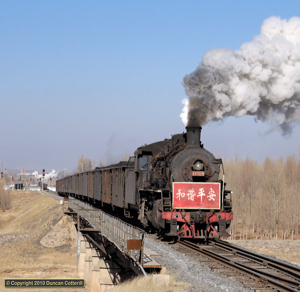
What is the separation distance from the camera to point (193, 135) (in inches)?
665

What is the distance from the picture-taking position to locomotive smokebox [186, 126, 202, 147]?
1683 cm

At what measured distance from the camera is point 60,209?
50.2 meters

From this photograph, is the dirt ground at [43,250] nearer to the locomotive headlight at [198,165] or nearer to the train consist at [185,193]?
the train consist at [185,193]

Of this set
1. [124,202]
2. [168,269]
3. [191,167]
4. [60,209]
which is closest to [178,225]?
[191,167]

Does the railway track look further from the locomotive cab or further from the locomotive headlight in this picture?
the locomotive headlight

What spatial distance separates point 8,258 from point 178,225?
2560 cm

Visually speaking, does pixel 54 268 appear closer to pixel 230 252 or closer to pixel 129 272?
pixel 129 272

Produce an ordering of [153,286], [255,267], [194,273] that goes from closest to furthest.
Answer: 1. [153,286]
2. [194,273]
3. [255,267]

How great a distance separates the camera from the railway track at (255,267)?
1035 cm

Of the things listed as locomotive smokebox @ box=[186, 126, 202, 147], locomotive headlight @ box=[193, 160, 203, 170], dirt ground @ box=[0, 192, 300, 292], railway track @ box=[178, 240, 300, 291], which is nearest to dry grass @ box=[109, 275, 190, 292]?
railway track @ box=[178, 240, 300, 291]

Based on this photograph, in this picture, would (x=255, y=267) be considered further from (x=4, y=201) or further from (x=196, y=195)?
(x=4, y=201)

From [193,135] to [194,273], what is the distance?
255 inches

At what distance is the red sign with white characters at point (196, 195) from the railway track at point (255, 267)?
4.90ft

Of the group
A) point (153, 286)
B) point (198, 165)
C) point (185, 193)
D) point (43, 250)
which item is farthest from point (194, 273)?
point (43, 250)
